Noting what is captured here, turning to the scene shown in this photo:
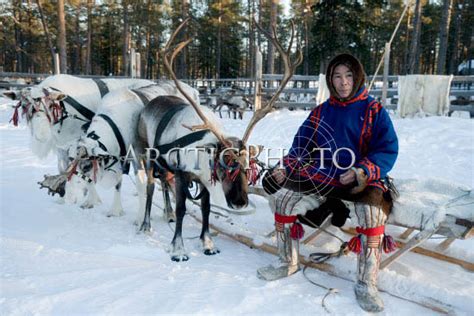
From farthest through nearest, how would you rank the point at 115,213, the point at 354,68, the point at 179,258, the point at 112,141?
1. the point at 115,213
2. the point at 112,141
3. the point at 179,258
4. the point at 354,68

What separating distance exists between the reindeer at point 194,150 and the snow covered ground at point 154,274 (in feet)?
1.12

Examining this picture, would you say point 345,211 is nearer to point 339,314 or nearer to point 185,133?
point 339,314

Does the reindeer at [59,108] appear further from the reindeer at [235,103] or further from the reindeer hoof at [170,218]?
the reindeer at [235,103]

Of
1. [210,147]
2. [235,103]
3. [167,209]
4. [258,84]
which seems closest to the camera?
[210,147]

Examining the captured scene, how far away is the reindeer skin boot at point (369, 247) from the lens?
237 cm

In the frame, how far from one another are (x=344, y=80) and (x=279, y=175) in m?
0.81

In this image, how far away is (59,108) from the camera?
4164 mm

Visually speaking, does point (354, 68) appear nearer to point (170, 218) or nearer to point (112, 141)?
point (112, 141)

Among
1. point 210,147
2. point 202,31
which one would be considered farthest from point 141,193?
point 202,31

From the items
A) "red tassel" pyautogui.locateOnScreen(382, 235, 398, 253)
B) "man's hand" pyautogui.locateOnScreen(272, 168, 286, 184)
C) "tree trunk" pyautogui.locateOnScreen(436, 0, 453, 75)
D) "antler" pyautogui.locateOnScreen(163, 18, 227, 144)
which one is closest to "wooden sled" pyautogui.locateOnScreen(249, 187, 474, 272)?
"red tassel" pyautogui.locateOnScreen(382, 235, 398, 253)

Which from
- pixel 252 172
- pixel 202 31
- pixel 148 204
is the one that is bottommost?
pixel 148 204

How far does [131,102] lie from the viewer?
3.79 meters

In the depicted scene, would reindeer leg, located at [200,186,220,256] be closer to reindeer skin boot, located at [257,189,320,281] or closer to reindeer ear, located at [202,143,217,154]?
reindeer ear, located at [202,143,217,154]

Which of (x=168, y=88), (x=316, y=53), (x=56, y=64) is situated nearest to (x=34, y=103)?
(x=168, y=88)
